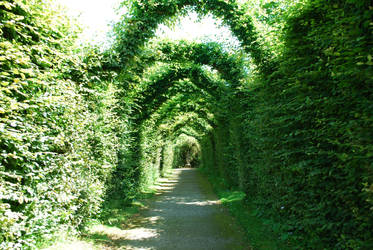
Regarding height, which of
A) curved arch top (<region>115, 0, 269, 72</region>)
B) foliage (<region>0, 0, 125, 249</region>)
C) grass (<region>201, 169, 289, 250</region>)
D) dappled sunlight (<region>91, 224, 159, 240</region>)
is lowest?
dappled sunlight (<region>91, 224, 159, 240</region>)

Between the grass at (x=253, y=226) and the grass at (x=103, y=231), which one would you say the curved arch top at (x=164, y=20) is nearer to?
the grass at (x=253, y=226)

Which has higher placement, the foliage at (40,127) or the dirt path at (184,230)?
the foliage at (40,127)

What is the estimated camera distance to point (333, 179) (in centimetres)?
334

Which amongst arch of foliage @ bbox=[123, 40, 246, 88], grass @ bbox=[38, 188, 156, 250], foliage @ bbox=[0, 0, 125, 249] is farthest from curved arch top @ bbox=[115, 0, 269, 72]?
grass @ bbox=[38, 188, 156, 250]

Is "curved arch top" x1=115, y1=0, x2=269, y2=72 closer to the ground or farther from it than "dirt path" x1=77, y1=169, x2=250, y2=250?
farther from it

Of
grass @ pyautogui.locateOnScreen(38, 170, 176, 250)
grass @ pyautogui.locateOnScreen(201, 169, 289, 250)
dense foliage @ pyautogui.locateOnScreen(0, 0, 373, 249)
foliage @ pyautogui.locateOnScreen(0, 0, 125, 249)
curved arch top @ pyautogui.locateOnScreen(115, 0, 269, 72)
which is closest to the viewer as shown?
dense foliage @ pyautogui.locateOnScreen(0, 0, 373, 249)

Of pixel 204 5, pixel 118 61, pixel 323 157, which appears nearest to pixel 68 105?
pixel 118 61

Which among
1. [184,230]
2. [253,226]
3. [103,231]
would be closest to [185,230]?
[184,230]

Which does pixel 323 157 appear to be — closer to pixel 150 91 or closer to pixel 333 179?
pixel 333 179

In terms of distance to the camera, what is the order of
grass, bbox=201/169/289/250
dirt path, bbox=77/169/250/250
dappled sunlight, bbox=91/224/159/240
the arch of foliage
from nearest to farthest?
grass, bbox=201/169/289/250, dirt path, bbox=77/169/250/250, dappled sunlight, bbox=91/224/159/240, the arch of foliage

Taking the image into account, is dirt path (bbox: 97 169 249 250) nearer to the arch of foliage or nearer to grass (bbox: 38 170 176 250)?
grass (bbox: 38 170 176 250)

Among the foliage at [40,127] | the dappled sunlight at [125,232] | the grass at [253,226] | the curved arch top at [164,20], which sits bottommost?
the dappled sunlight at [125,232]

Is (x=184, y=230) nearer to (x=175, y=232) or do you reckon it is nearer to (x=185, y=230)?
(x=185, y=230)

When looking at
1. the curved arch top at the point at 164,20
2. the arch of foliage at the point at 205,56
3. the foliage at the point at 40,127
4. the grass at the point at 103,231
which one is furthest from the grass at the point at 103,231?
the arch of foliage at the point at 205,56
